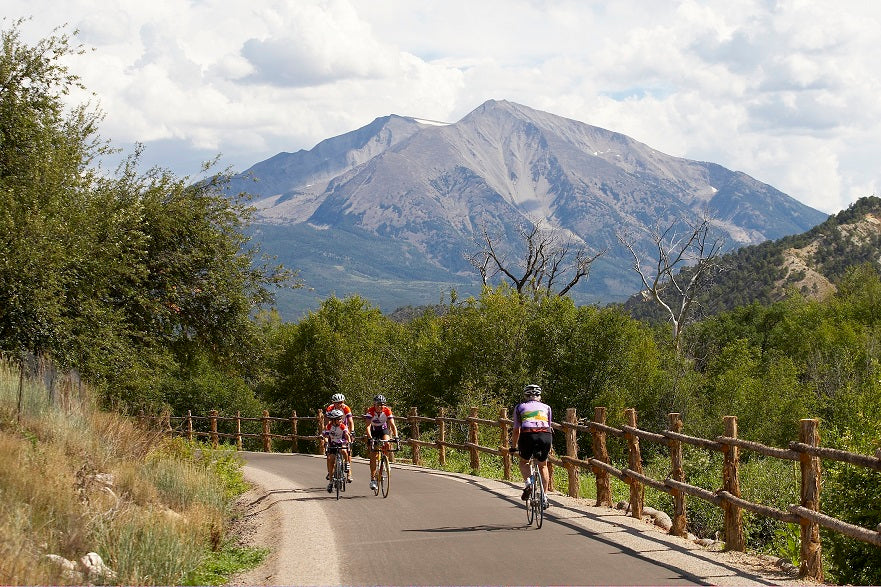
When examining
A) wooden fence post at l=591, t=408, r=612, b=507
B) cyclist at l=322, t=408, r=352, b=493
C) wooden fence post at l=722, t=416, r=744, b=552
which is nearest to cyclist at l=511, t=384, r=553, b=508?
wooden fence post at l=591, t=408, r=612, b=507

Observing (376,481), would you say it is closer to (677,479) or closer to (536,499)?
(536,499)

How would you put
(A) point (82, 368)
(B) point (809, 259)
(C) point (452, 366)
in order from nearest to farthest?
(A) point (82, 368)
(C) point (452, 366)
(B) point (809, 259)

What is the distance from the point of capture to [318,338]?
55688mm

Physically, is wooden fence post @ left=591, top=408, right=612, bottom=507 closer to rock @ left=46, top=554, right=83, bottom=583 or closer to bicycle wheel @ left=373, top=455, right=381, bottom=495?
bicycle wheel @ left=373, top=455, right=381, bottom=495

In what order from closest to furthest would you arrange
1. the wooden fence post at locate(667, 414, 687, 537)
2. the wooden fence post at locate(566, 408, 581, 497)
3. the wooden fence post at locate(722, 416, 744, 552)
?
the wooden fence post at locate(722, 416, 744, 552) → the wooden fence post at locate(667, 414, 687, 537) → the wooden fence post at locate(566, 408, 581, 497)

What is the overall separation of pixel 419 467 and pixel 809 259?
114 metres

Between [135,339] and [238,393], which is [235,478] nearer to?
[135,339]

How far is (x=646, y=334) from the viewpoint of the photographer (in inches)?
2237

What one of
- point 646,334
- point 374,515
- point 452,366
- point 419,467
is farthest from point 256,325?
point 646,334

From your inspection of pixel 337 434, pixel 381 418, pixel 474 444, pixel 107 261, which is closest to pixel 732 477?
pixel 381 418

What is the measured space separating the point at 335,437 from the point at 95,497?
23.0 ft

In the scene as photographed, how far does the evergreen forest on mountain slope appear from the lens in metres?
19.4

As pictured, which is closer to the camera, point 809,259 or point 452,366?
point 452,366

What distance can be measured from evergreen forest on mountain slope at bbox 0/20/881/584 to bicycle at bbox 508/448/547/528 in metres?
3.41
